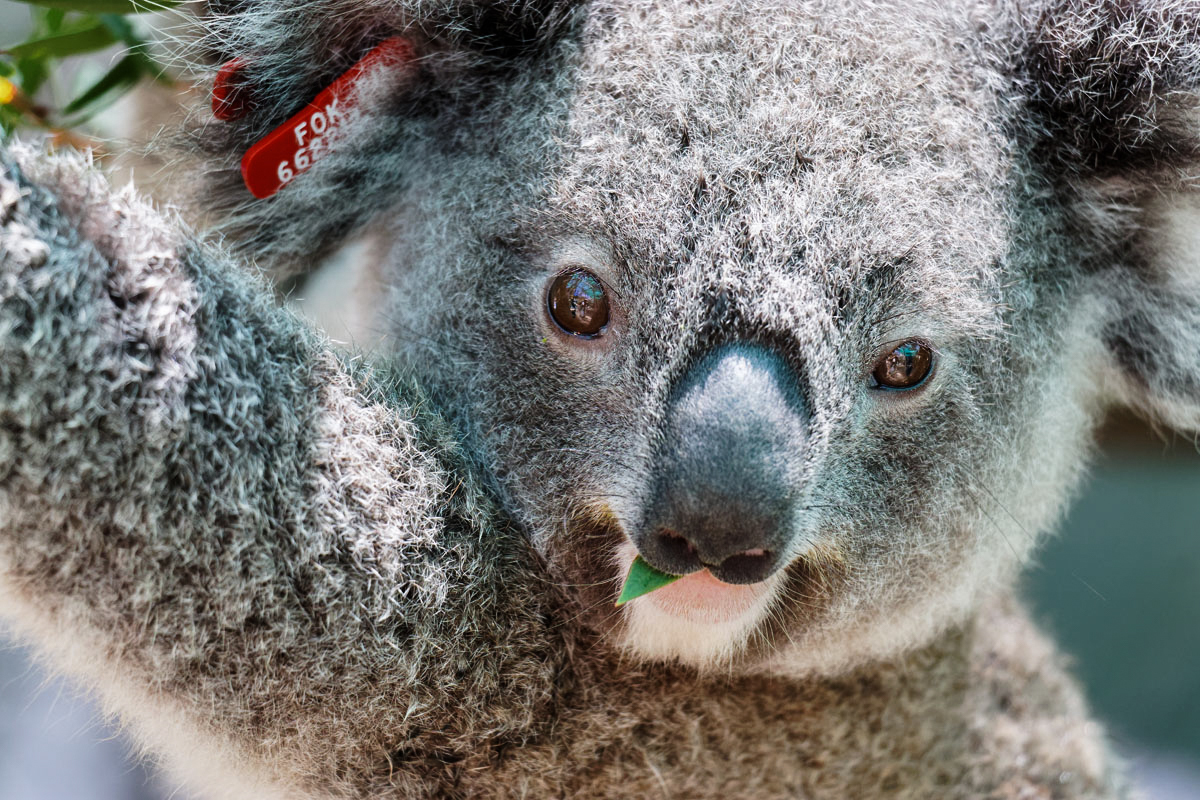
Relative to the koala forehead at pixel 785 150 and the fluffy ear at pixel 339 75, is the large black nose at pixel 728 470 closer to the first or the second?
the koala forehead at pixel 785 150

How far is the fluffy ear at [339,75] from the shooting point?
1478 millimetres

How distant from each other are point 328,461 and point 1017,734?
1476 mm

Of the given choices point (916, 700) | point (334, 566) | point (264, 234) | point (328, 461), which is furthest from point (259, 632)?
point (916, 700)

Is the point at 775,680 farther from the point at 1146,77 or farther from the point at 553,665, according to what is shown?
the point at 1146,77

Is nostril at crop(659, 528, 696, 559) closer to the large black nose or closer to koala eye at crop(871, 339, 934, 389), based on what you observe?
the large black nose

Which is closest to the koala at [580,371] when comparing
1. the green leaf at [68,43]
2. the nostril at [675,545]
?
the nostril at [675,545]

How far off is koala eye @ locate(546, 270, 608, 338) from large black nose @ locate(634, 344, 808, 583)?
6.4 inches

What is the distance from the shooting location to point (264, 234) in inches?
66.1

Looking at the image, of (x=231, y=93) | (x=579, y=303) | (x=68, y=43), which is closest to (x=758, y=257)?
(x=579, y=303)

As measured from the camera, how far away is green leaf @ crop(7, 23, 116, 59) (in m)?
1.57

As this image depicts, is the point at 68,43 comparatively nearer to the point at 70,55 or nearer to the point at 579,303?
the point at 70,55

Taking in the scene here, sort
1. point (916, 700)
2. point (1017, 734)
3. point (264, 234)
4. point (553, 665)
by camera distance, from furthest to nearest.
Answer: point (1017, 734) → point (916, 700) → point (264, 234) → point (553, 665)

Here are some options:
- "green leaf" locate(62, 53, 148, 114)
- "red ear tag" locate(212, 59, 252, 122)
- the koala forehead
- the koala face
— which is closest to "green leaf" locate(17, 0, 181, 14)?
"red ear tag" locate(212, 59, 252, 122)

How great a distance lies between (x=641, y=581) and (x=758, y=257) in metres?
0.43
